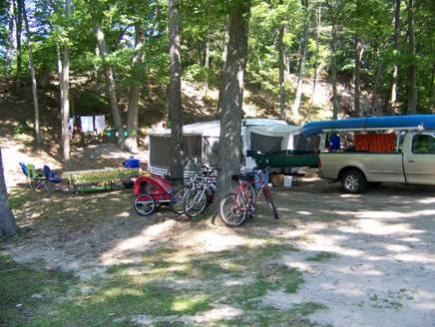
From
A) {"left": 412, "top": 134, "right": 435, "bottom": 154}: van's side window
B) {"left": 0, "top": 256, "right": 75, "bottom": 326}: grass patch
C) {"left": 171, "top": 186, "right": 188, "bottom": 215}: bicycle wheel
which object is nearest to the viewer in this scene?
{"left": 0, "top": 256, "right": 75, "bottom": 326}: grass patch

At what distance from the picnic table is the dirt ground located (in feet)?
7.09

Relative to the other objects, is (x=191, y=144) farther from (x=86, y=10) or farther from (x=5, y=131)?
(x=5, y=131)

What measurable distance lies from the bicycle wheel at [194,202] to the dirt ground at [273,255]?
1.32 feet

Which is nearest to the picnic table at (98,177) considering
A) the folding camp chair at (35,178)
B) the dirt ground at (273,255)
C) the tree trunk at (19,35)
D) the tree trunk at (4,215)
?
the folding camp chair at (35,178)

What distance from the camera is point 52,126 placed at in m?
21.3

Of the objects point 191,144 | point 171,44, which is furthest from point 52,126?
point 171,44

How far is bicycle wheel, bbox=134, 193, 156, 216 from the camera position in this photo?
9.71m

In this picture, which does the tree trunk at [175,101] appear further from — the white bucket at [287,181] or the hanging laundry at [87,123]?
the hanging laundry at [87,123]

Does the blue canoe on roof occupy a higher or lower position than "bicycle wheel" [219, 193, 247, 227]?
higher

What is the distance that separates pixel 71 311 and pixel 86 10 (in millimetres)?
14470

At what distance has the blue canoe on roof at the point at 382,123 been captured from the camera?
10666 millimetres

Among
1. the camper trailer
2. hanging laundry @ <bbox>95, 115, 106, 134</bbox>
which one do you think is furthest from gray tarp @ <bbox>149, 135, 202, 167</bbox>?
hanging laundry @ <bbox>95, 115, 106, 134</bbox>

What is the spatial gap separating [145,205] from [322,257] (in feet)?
15.1

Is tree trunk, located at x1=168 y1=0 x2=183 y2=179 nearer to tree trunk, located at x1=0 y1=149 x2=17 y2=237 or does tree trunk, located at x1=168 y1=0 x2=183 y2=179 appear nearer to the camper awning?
the camper awning
